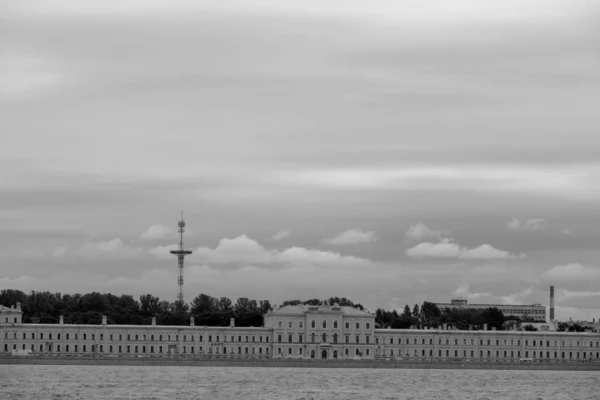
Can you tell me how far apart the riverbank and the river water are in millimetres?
13299

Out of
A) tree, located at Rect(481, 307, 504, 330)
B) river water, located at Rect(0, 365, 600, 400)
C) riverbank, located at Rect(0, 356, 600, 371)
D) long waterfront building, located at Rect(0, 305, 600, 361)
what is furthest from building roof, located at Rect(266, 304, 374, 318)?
tree, located at Rect(481, 307, 504, 330)

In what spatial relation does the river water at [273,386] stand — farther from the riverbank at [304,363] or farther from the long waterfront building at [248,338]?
the long waterfront building at [248,338]

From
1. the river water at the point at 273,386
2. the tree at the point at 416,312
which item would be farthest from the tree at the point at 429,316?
the river water at the point at 273,386

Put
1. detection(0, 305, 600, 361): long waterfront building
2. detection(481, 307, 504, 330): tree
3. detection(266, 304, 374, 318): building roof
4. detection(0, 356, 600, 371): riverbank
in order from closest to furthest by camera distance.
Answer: detection(0, 356, 600, 371): riverbank → detection(0, 305, 600, 361): long waterfront building → detection(266, 304, 374, 318): building roof → detection(481, 307, 504, 330): tree

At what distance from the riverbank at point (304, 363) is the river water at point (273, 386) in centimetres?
1330

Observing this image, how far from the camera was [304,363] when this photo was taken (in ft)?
447

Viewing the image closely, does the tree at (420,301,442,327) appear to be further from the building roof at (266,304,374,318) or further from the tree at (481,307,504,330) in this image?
the building roof at (266,304,374,318)

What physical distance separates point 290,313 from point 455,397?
70.1 meters

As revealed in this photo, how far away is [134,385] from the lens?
8625 cm

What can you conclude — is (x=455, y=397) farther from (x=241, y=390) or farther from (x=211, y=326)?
(x=211, y=326)

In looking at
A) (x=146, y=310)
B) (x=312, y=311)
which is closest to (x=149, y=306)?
(x=146, y=310)

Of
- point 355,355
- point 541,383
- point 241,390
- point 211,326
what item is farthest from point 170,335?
point 241,390

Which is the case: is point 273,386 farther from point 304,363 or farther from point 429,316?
point 429,316

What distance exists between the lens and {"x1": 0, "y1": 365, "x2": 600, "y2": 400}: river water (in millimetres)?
76812
